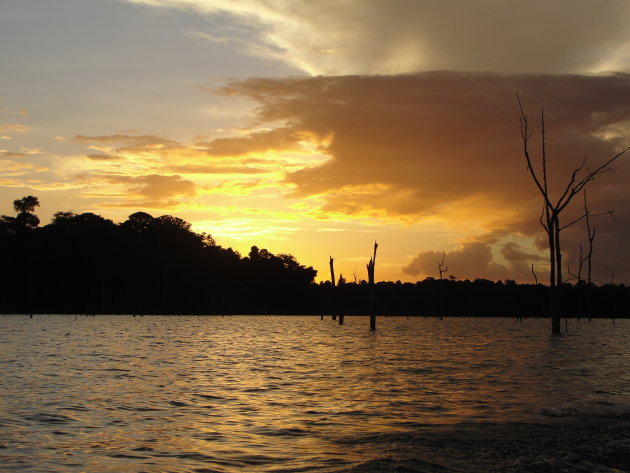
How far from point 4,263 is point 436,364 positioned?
11491 cm

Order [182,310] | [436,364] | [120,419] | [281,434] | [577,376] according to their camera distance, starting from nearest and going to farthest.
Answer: [281,434], [120,419], [577,376], [436,364], [182,310]

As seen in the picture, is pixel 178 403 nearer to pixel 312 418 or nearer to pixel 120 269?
pixel 312 418

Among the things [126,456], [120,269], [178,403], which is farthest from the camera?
[120,269]

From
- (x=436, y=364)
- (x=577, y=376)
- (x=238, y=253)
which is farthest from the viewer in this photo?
(x=238, y=253)

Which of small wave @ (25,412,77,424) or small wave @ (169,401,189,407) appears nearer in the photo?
small wave @ (25,412,77,424)

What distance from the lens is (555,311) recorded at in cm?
5369

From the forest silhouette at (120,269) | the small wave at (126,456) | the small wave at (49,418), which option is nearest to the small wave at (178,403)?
the small wave at (49,418)

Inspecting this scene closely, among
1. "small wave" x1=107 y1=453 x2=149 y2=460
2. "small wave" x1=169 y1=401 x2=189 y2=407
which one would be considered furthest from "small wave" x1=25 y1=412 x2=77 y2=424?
"small wave" x1=107 y1=453 x2=149 y2=460

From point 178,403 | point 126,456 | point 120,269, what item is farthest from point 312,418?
point 120,269

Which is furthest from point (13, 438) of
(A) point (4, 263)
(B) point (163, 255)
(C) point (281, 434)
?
(B) point (163, 255)

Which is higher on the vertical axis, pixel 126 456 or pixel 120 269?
pixel 120 269

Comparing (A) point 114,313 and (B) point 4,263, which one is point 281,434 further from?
(A) point 114,313

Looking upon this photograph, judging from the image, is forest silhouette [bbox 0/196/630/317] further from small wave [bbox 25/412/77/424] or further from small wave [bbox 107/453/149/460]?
small wave [bbox 107/453/149/460]

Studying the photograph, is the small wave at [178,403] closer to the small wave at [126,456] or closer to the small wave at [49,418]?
the small wave at [49,418]
